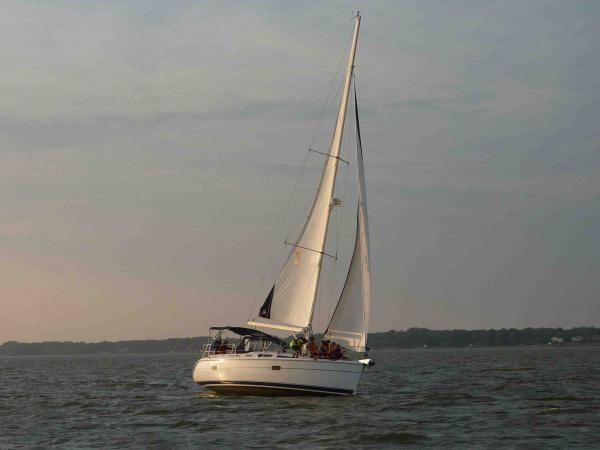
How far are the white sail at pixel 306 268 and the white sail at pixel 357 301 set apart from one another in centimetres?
115

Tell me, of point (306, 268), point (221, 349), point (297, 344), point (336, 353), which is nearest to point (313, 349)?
point (297, 344)

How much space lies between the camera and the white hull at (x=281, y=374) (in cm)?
3712

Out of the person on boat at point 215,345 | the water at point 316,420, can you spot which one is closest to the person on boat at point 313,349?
the water at point 316,420

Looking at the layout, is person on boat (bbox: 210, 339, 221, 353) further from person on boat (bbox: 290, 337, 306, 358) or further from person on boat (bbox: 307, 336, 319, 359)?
person on boat (bbox: 307, 336, 319, 359)

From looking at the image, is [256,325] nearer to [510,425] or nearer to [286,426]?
[286,426]

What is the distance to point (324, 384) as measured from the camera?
123 ft

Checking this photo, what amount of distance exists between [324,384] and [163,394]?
13.3 meters

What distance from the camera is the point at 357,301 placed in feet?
130

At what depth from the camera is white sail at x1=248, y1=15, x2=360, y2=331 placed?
39.7 m

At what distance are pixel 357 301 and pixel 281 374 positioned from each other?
15.4 ft

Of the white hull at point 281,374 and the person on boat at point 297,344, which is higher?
the person on boat at point 297,344

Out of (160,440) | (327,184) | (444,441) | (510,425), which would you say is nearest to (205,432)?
(160,440)

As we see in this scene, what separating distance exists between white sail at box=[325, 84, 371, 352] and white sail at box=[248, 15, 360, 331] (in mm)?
1154

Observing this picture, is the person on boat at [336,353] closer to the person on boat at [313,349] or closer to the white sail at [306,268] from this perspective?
the person on boat at [313,349]
